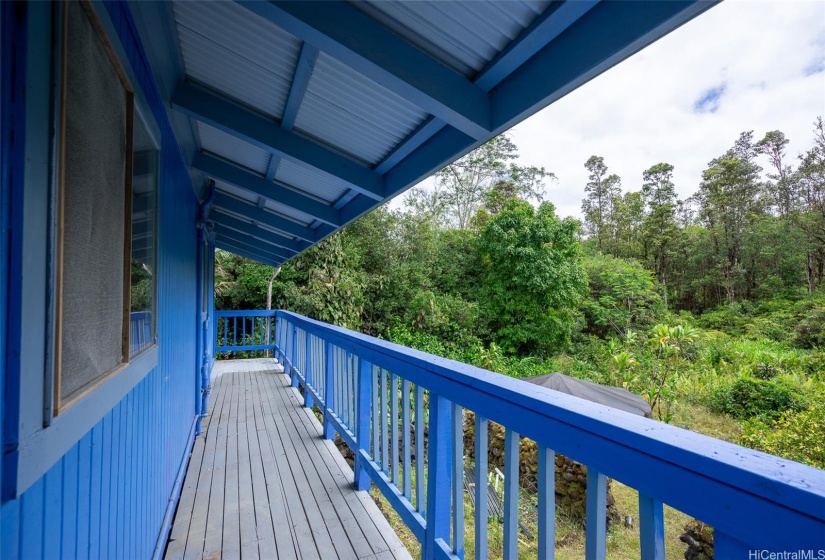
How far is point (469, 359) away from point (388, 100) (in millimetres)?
11242

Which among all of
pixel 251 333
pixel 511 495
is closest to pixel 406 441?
pixel 511 495

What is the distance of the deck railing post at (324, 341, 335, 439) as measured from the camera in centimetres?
338

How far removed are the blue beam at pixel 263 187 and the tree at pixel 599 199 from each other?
87.8ft

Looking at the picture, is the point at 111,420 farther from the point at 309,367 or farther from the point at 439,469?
the point at 309,367

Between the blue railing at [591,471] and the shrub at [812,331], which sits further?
the shrub at [812,331]

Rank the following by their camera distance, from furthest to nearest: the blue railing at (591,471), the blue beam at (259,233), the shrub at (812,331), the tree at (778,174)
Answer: the tree at (778,174), the shrub at (812,331), the blue beam at (259,233), the blue railing at (591,471)

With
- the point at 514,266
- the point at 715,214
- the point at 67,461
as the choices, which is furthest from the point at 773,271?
the point at 67,461

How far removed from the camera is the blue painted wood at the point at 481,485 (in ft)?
4.47

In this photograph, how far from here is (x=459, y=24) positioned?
4.42 feet

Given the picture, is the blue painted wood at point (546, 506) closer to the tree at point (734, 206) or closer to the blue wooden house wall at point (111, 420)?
the blue wooden house wall at point (111, 420)

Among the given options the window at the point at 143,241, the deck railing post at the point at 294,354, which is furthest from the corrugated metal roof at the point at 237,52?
the deck railing post at the point at 294,354

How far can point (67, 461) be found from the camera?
35.3 inches

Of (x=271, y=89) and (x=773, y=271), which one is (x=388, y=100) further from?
(x=773, y=271)

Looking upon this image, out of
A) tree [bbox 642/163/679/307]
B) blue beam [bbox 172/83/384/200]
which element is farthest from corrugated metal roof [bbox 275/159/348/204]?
tree [bbox 642/163/679/307]
